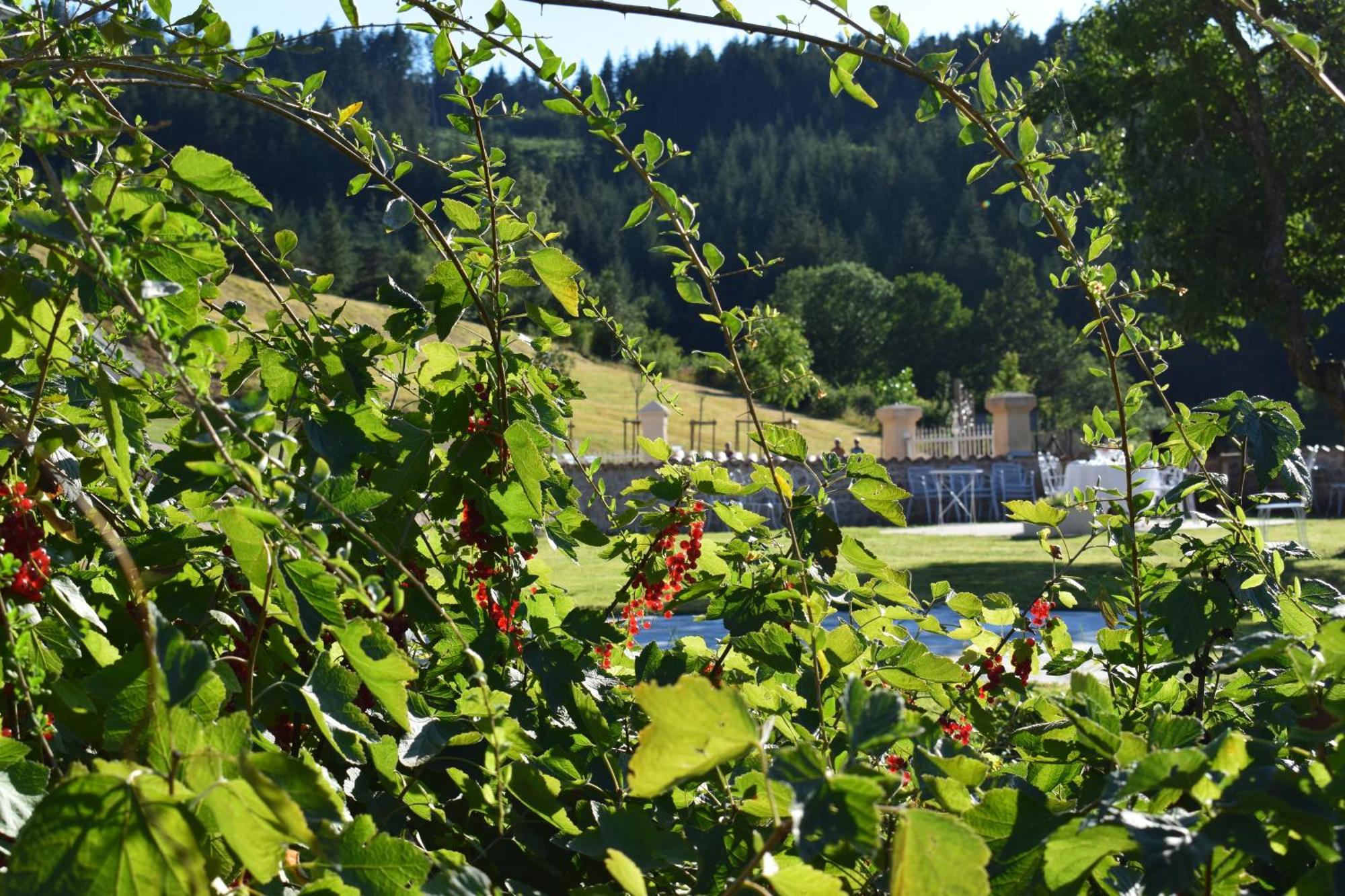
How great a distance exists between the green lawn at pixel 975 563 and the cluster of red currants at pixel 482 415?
450 centimetres

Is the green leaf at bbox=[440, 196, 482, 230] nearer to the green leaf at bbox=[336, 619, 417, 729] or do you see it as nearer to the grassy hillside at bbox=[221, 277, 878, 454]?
the green leaf at bbox=[336, 619, 417, 729]

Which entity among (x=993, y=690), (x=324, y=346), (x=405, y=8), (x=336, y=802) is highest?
(x=405, y=8)

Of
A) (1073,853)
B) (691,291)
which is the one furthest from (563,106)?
(1073,853)

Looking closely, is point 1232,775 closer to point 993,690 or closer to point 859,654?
point 859,654

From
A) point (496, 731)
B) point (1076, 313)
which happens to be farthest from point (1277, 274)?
point (1076, 313)

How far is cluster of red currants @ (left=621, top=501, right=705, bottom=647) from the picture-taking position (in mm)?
1240

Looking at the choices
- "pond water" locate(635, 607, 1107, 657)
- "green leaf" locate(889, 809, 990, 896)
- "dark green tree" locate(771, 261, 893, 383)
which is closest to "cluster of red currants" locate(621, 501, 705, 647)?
"green leaf" locate(889, 809, 990, 896)

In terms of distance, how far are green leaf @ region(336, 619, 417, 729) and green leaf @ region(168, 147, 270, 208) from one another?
286 millimetres

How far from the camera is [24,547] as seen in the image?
0.73 m

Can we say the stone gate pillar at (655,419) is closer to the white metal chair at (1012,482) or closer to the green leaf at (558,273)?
the white metal chair at (1012,482)

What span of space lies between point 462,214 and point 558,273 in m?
0.10

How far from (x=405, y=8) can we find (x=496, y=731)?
65cm

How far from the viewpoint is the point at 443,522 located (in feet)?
4.24

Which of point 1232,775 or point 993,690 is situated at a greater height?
point 1232,775
